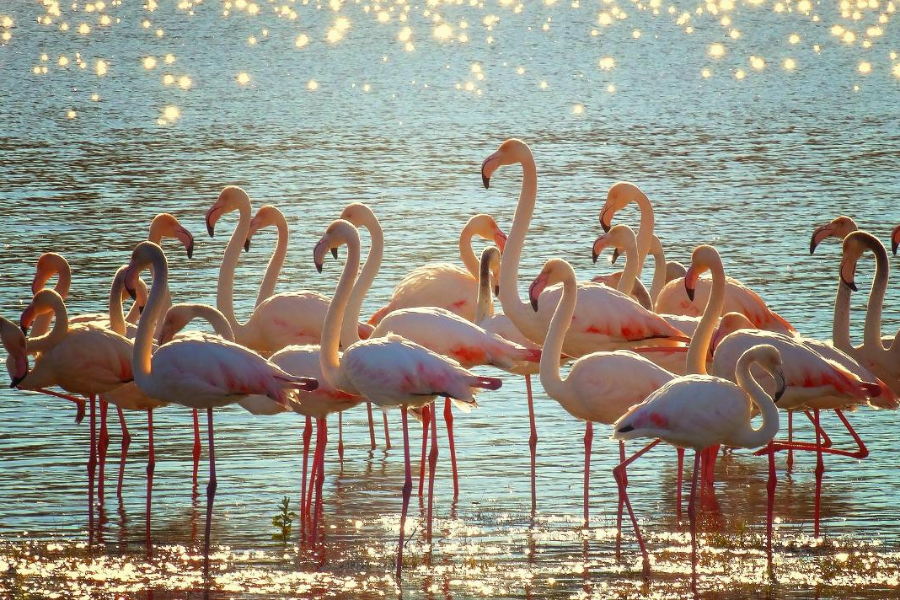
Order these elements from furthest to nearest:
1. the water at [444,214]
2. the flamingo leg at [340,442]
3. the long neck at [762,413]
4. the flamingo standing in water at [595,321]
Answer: the flamingo leg at [340,442], the flamingo standing in water at [595,321], the water at [444,214], the long neck at [762,413]

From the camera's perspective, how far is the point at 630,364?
A: 7805 millimetres

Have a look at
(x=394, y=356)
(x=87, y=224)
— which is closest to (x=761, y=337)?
(x=394, y=356)

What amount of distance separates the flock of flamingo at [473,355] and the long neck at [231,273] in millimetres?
32

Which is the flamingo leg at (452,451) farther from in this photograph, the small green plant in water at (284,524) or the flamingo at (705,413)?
the flamingo at (705,413)

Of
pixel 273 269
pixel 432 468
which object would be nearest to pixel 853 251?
pixel 432 468

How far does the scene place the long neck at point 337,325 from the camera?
7807 millimetres

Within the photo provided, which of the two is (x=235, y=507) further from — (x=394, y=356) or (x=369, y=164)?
(x=369, y=164)

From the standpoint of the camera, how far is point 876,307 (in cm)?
888

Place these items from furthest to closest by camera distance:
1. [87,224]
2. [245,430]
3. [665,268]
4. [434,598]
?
[87,224], [665,268], [245,430], [434,598]

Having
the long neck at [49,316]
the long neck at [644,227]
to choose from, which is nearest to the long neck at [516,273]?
the long neck at [644,227]

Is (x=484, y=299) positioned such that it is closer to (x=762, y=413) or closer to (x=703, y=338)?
(x=703, y=338)

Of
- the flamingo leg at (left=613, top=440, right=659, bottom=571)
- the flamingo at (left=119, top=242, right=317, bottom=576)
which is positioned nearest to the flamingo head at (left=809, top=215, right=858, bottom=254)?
the flamingo leg at (left=613, top=440, right=659, bottom=571)

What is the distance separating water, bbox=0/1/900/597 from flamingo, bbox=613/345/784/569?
2.02 feet

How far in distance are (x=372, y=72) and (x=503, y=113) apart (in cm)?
809
